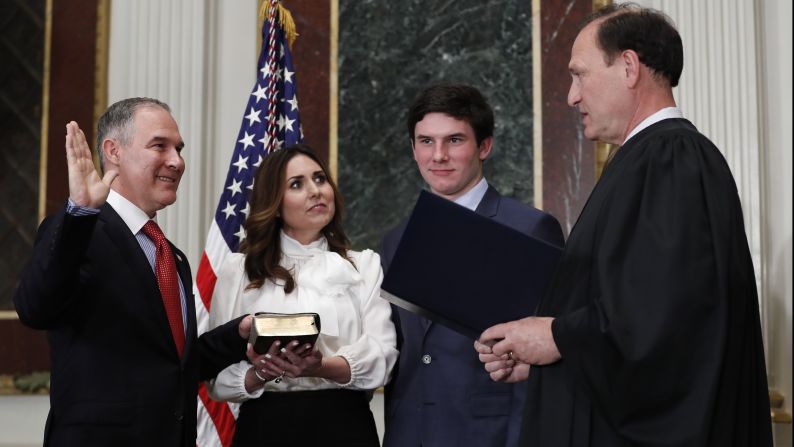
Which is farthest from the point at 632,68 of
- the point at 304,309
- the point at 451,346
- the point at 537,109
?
the point at 537,109

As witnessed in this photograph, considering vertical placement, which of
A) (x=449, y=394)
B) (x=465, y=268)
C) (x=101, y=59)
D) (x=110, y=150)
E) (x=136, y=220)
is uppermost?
(x=101, y=59)

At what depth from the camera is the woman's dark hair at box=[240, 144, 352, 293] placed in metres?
3.30

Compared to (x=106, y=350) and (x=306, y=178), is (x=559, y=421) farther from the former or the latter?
(x=306, y=178)

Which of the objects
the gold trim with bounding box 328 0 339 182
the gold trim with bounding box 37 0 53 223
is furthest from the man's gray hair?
the gold trim with bounding box 37 0 53 223

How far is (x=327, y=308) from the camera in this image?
10.6 feet

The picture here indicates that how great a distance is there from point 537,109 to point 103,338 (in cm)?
310

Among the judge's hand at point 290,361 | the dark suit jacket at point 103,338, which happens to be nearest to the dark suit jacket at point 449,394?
the judge's hand at point 290,361

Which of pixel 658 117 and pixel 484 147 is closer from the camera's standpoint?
pixel 658 117

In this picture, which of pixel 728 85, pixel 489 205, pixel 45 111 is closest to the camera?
pixel 489 205

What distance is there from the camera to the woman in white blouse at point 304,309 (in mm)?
3082

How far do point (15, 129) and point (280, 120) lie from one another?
6.13 feet

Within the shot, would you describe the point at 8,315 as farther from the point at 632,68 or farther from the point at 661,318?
the point at 661,318

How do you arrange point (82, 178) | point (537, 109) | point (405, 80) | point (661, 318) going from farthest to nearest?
point (405, 80), point (537, 109), point (82, 178), point (661, 318)

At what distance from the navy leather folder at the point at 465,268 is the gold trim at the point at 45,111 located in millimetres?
3430
